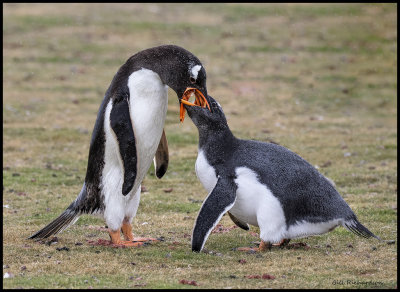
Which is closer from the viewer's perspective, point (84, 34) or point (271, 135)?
point (271, 135)

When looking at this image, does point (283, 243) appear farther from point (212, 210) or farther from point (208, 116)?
point (208, 116)

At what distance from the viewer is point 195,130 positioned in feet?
47.7

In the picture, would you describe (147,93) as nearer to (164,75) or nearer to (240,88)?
(164,75)

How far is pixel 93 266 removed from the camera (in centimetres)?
621

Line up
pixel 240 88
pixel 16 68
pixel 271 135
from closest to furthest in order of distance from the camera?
pixel 271 135 < pixel 240 88 < pixel 16 68

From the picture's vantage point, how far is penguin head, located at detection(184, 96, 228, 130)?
22.7ft

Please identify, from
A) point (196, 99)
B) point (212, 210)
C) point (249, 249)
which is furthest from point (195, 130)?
point (212, 210)

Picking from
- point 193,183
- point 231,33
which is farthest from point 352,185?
point 231,33

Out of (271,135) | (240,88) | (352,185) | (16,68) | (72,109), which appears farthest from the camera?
(16,68)

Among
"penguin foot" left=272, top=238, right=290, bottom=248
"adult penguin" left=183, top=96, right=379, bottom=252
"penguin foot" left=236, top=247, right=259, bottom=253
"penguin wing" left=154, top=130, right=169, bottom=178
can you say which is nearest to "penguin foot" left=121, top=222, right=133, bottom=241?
"penguin wing" left=154, top=130, right=169, bottom=178

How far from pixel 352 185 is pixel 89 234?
4.42 m

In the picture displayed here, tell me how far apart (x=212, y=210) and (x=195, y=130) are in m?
8.14

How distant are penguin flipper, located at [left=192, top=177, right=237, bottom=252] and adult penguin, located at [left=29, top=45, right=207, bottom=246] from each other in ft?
2.50

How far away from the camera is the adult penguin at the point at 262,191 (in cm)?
652
